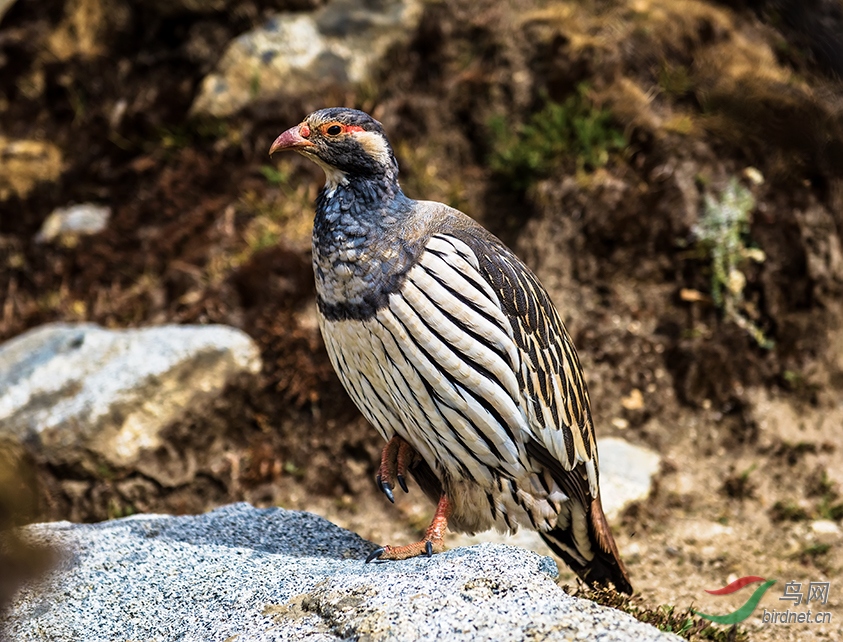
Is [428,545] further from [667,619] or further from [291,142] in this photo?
[291,142]

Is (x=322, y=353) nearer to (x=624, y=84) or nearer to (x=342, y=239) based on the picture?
(x=342, y=239)

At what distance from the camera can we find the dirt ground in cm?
702

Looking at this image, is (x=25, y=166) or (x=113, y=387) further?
(x=25, y=166)

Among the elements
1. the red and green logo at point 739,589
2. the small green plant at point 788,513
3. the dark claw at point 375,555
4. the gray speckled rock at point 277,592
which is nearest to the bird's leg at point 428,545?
the dark claw at point 375,555

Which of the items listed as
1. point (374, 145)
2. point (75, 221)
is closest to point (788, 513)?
point (374, 145)

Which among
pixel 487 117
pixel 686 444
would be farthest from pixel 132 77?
pixel 686 444

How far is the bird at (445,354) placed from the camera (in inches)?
170

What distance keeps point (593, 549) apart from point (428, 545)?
113 centimetres

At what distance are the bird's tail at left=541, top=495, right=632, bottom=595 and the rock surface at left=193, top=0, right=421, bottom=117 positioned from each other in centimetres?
605

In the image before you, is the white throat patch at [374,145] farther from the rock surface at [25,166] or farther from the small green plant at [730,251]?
the rock surface at [25,166]

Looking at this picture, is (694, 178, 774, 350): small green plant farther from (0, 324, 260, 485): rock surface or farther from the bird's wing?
(0, 324, 260, 485): rock surface

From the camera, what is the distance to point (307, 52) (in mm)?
9594

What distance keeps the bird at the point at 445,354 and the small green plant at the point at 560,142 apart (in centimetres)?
382

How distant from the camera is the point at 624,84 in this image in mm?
8750
